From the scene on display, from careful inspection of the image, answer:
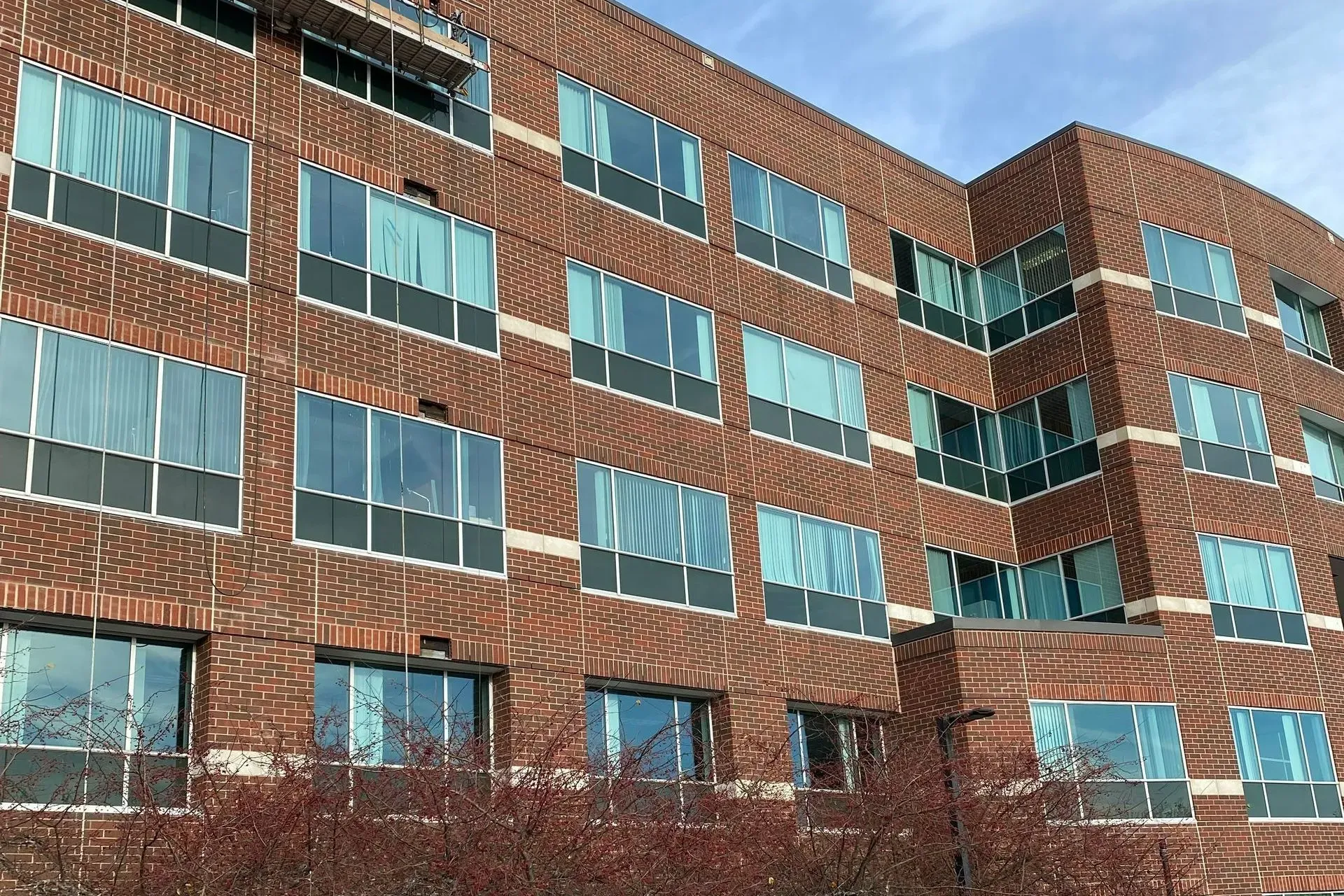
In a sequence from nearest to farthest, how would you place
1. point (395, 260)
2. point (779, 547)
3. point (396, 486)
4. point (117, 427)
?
1. point (117, 427)
2. point (396, 486)
3. point (395, 260)
4. point (779, 547)

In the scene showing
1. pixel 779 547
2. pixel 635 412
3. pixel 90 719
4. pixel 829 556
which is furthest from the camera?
pixel 829 556

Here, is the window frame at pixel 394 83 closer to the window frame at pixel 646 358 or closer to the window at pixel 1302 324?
the window frame at pixel 646 358

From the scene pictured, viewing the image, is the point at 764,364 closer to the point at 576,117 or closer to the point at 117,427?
the point at 576,117

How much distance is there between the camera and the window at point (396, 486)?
2095 centimetres

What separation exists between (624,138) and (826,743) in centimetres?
1142

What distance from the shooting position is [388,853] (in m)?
15.4

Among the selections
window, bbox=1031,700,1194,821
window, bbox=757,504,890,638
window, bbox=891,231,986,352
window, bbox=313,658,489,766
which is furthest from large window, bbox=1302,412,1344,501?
window, bbox=313,658,489,766

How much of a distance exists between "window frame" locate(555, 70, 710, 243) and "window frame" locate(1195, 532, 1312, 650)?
38.4 feet

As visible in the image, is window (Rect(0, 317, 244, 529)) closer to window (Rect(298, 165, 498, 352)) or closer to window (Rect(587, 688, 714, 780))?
window (Rect(298, 165, 498, 352))

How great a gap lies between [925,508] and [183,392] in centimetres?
1550

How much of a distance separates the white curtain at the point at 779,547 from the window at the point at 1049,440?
7308 mm

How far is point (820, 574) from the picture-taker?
1070 inches

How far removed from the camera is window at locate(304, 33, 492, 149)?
23.7 m

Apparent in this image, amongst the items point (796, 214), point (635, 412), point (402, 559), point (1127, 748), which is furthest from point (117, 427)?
point (1127, 748)
